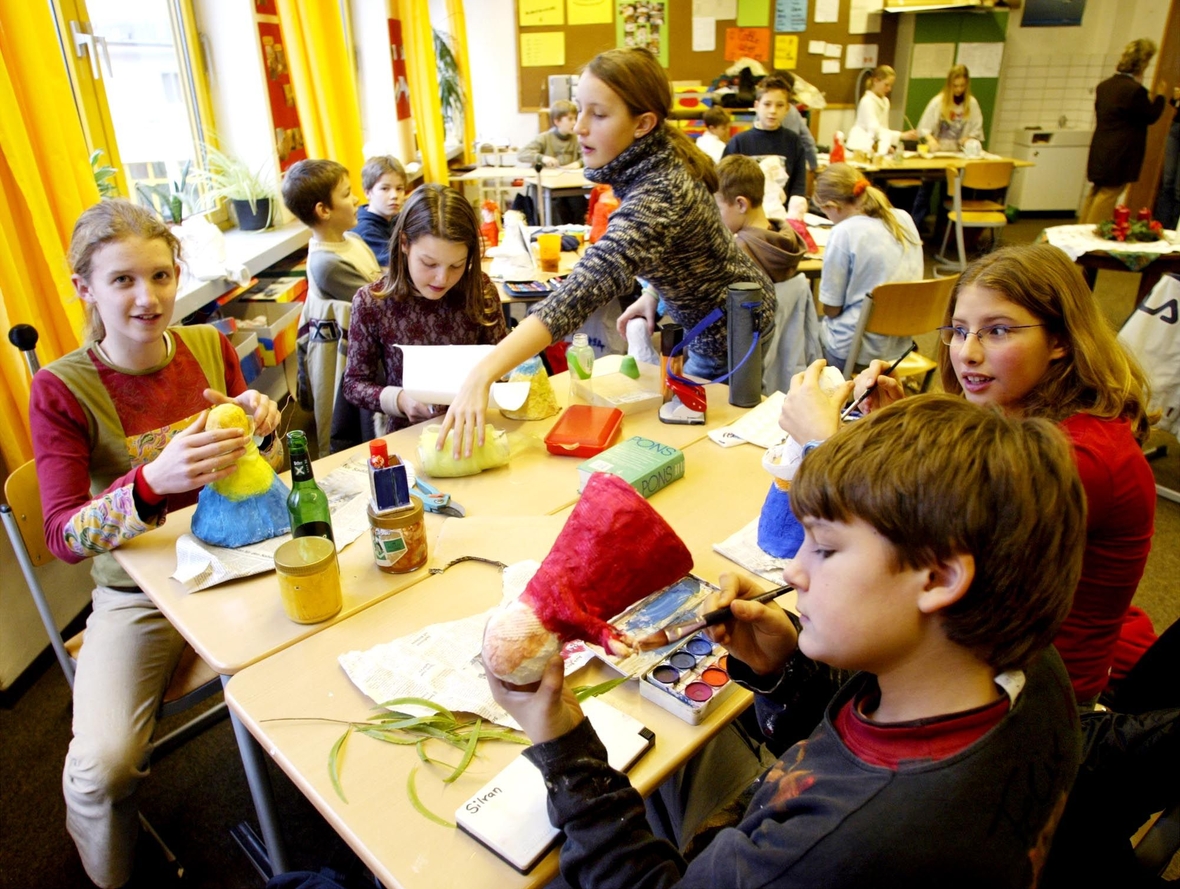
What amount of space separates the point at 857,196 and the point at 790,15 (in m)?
5.27

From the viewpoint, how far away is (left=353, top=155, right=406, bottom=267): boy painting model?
366 centimetres

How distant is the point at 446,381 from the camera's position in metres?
1.94

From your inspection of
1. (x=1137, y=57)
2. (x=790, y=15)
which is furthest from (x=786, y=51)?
(x=1137, y=57)

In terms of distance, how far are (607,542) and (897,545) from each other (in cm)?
32

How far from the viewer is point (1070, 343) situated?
4.50 ft

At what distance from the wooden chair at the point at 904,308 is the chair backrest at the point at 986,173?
3321 mm

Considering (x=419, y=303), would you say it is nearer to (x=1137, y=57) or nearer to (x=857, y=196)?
(x=857, y=196)

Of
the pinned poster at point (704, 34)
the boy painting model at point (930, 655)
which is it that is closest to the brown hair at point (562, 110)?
the pinned poster at point (704, 34)

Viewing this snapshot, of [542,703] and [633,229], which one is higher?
[633,229]

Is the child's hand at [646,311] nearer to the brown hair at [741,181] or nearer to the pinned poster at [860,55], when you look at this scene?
the brown hair at [741,181]

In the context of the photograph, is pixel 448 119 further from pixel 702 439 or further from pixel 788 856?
pixel 788 856

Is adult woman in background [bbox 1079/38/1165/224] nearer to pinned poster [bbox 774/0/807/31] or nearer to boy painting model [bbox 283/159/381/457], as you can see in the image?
pinned poster [bbox 774/0/807/31]

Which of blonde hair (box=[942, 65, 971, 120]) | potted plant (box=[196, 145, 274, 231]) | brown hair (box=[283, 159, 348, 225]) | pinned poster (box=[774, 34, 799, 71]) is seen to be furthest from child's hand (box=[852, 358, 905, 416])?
pinned poster (box=[774, 34, 799, 71])

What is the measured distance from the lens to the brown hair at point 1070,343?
52.7 inches
